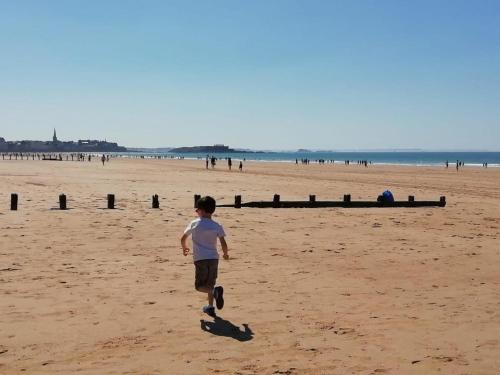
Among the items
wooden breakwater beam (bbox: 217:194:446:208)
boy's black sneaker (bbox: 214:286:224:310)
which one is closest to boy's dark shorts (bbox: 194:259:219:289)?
→ boy's black sneaker (bbox: 214:286:224:310)

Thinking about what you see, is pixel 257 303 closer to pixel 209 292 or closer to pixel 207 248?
pixel 209 292

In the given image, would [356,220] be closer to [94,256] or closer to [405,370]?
[94,256]

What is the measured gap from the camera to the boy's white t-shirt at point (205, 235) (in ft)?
23.7

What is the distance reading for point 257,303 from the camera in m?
7.89

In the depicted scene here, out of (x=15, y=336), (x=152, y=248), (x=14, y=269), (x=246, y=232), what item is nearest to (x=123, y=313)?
(x=15, y=336)

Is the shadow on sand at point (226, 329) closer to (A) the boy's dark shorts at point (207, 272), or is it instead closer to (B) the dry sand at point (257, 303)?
(B) the dry sand at point (257, 303)

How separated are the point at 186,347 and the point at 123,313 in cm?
162

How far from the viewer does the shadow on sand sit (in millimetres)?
6441

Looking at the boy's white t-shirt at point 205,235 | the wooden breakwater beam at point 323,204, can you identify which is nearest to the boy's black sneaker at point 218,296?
the boy's white t-shirt at point 205,235

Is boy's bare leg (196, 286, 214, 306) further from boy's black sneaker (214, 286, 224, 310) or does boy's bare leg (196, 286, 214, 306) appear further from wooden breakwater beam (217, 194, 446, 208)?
wooden breakwater beam (217, 194, 446, 208)

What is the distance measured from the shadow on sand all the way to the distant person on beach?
0.96 ft

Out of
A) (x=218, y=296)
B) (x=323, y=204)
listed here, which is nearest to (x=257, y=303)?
(x=218, y=296)

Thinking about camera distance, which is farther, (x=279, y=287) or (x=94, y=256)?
(x=94, y=256)

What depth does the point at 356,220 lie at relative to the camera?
18031 millimetres
